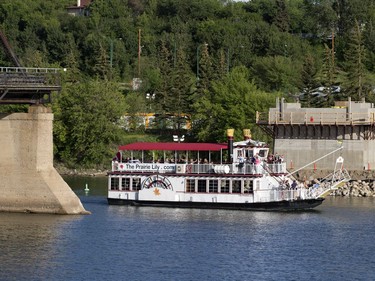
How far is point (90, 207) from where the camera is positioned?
7850 centimetres

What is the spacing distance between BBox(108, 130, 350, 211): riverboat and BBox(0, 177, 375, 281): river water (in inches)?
54.6

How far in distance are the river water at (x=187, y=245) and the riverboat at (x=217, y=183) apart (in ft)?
4.55

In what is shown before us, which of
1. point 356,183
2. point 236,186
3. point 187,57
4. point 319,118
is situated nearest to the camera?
point 236,186

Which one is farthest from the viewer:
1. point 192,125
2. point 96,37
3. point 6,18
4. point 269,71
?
point 6,18

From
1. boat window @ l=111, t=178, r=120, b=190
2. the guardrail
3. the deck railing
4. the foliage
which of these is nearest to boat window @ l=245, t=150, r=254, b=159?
the deck railing

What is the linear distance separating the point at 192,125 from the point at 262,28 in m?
47.7

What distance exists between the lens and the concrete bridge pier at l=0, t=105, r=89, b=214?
68.8m

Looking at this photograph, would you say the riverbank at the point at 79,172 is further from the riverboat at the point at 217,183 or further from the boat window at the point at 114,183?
the riverboat at the point at 217,183

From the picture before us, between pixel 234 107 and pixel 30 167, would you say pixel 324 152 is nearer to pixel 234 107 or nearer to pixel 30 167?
pixel 234 107

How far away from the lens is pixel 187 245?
61.8m

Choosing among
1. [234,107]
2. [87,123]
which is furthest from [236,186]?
[87,123]

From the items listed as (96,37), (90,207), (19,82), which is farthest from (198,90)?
(19,82)

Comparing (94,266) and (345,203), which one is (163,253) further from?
(345,203)

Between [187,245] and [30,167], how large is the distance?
1168cm
